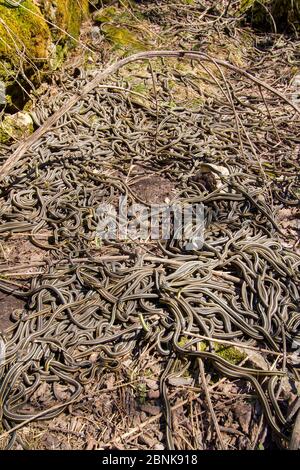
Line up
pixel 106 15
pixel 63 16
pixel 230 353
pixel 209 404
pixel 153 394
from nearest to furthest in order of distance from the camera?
pixel 209 404 → pixel 153 394 → pixel 230 353 → pixel 63 16 → pixel 106 15

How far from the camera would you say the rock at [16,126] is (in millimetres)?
4312

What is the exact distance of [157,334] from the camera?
2707mm

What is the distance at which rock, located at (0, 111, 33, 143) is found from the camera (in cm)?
431

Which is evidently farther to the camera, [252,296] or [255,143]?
[255,143]

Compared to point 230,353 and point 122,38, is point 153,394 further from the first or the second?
point 122,38

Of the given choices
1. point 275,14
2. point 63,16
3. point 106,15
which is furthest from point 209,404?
point 275,14

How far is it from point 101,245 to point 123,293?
59 centimetres

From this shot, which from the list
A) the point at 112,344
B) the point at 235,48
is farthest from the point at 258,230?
the point at 235,48

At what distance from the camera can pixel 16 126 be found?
14.5 ft

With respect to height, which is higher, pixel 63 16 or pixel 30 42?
pixel 30 42

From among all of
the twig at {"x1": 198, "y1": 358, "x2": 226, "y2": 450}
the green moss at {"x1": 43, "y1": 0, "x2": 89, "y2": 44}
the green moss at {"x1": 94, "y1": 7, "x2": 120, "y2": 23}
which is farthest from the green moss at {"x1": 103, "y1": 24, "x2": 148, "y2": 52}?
the twig at {"x1": 198, "y1": 358, "x2": 226, "y2": 450}

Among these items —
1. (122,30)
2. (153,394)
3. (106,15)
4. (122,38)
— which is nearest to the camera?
(153,394)

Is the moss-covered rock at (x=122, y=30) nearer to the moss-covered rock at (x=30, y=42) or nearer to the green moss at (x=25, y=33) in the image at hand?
the moss-covered rock at (x=30, y=42)

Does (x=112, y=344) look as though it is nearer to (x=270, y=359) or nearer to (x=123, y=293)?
(x=123, y=293)
